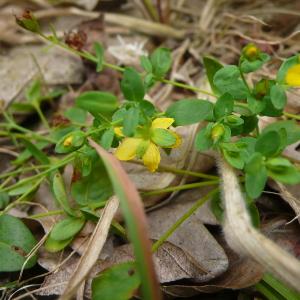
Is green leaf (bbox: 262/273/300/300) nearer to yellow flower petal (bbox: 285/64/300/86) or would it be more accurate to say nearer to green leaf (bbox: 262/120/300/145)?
green leaf (bbox: 262/120/300/145)

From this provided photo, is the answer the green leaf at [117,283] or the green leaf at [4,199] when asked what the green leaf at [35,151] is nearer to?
the green leaf at [4,199]

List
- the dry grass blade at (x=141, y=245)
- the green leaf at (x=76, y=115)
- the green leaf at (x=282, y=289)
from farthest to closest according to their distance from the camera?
1. the green leaf at (x=76, y=115)
2. the green leaf at (x=282, y=289)
3. the dry grass blade at (x=141, y=245)

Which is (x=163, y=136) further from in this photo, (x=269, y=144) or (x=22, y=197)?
Answer: (x=22, y=197)

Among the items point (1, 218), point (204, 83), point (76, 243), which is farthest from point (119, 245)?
point (204, 83)

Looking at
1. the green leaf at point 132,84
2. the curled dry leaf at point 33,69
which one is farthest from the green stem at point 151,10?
the green leaf at point 132,84

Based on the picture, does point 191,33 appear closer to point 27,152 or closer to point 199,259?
point 27,152
